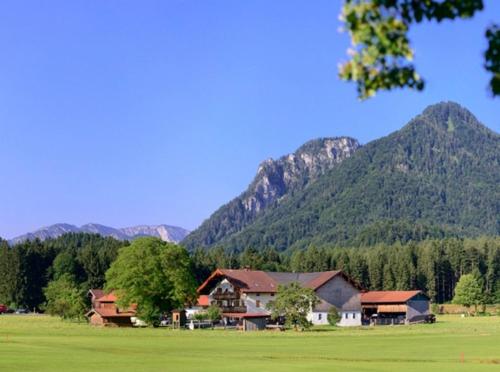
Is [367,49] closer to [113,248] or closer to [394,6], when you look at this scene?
[394,6]

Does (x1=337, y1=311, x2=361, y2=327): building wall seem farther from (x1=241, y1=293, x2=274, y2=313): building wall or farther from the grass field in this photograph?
the grass field

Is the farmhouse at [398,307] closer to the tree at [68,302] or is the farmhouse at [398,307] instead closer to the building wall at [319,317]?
the building wall at [319,317]

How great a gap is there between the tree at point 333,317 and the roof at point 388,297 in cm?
1751

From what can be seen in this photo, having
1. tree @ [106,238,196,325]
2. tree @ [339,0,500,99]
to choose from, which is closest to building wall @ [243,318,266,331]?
tree @ [106,238,196,325]

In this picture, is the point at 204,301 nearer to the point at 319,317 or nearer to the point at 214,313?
the point at 214,313

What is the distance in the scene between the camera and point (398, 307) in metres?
135

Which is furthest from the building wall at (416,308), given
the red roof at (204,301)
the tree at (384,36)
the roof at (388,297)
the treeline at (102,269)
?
the tree at (384,36)

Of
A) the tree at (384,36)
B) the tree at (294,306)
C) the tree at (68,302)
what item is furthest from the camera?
the tree at (68,302)

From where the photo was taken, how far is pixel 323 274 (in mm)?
131375

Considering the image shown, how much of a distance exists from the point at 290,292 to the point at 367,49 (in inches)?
3546

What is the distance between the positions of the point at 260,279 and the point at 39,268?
217 ft

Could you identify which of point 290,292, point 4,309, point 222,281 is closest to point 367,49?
point 290,292

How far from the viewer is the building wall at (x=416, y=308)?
133 metres

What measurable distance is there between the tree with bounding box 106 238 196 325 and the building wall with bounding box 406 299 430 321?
4345cm
